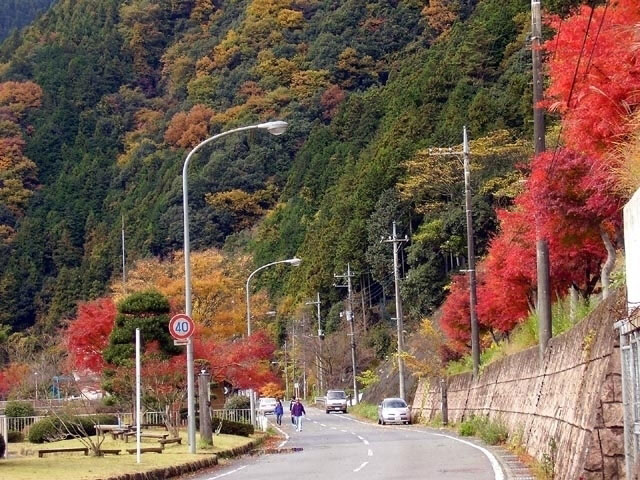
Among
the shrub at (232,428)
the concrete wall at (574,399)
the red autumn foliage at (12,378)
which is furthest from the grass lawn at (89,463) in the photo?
the red autumn foliage at (12,378)

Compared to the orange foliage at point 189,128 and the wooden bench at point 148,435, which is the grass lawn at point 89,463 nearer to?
the wooden bench at point 148,435

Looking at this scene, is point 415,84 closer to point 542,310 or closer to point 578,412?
point 542,310

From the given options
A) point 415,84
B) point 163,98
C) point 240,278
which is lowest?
point 240,278

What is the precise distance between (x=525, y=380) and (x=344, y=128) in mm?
76082

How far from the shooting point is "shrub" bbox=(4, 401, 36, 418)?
1789 inches

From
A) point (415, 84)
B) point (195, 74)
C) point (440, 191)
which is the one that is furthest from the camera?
point (195, 74)

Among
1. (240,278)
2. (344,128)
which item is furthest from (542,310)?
(344,128)

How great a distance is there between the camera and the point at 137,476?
67.2 feet

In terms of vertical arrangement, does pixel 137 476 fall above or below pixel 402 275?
below

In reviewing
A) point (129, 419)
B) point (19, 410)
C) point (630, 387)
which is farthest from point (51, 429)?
point (630, 387)

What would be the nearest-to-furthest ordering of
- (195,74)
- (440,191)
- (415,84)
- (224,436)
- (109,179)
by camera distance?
1. (224,436)
2. (440,191)
3. (415,84)
4. (109,179)
5. (195,74)

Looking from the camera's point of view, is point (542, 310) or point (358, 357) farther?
point (358, 357)

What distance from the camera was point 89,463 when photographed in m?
23.3

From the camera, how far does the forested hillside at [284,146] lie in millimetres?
64375
